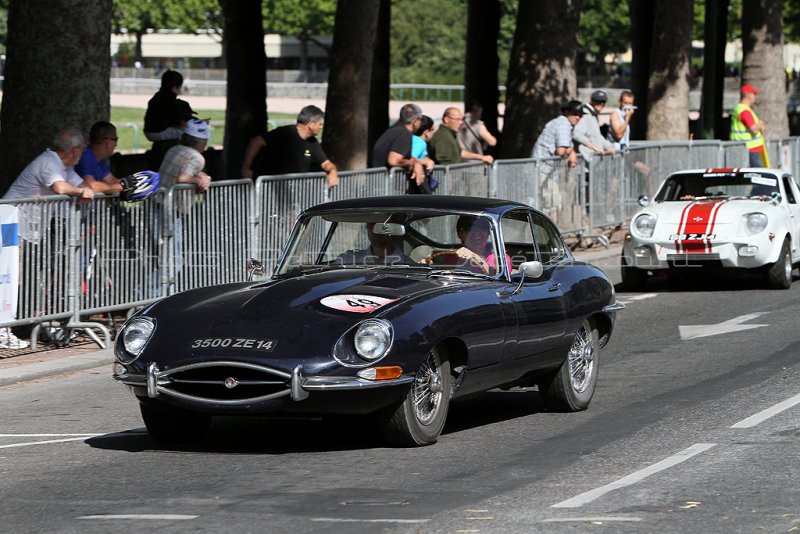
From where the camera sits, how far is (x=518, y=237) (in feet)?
33.6

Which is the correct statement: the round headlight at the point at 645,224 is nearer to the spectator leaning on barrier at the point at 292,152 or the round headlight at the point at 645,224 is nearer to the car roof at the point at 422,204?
the spectator leaning on barrier at the point at 292,152

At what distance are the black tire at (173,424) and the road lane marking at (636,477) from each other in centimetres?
246

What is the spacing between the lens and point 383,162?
740 inches

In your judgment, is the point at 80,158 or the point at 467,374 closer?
the point at 467,374

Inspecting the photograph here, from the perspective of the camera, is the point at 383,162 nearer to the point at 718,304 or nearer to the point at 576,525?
the point at 718,304

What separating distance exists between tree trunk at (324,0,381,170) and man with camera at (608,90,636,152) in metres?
4.10

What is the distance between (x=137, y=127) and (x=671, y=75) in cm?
1636

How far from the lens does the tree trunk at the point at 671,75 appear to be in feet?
107

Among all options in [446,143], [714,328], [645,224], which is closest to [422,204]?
[714,328]

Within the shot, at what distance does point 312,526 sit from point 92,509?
112cm

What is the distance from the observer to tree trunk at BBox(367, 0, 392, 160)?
34.6 metres

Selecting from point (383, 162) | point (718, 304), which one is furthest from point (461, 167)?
point (718, 304)

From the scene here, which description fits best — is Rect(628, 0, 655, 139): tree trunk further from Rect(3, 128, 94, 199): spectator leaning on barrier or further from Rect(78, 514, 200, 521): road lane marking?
Rect(78, 514, 200, 521): road lane marking

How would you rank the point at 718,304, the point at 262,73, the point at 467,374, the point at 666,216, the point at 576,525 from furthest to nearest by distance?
the point at 262,73, the point at 666,216, the point at 718,304, the point at 467,374, the point at 576,525
